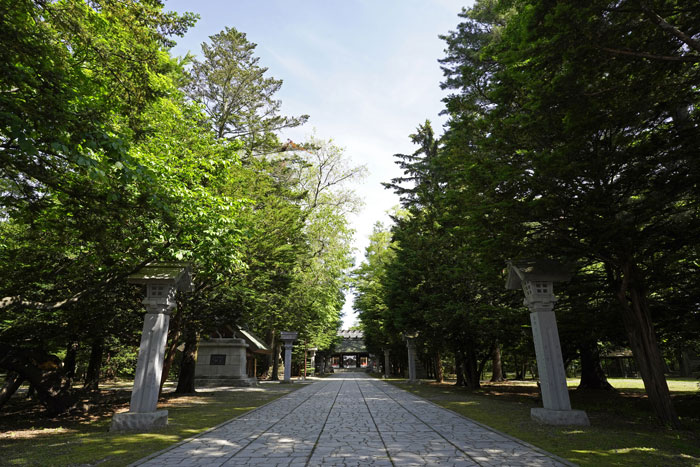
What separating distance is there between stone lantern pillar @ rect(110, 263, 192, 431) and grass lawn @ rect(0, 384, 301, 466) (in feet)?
1.31

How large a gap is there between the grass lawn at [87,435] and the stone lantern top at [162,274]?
3619 millimetres

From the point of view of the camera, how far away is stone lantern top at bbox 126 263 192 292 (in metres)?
9.65

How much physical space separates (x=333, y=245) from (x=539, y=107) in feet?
77.9

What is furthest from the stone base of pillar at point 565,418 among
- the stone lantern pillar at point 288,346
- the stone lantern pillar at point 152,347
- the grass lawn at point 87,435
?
the stone lantern pillar at point 288,346

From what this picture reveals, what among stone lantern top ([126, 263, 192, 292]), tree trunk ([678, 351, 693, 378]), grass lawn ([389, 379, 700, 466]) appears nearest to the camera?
grass lawn ([389, 379, 700, 466])

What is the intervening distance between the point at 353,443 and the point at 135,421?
5411mm

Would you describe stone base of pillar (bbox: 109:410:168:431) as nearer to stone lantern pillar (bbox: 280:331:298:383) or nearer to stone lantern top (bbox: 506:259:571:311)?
stone lantern top (bbox: 506:259:571:311)

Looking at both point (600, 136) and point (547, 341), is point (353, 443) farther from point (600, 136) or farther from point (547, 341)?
point (600, 136)

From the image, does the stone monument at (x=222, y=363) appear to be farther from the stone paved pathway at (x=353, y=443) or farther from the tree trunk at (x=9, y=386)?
the stone paved pathway at (x=353, y=443)

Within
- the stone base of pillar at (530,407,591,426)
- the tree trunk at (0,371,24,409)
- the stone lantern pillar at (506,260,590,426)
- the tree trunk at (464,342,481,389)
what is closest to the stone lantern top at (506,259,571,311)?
the stone lantern pillar at (506,260,590,426)

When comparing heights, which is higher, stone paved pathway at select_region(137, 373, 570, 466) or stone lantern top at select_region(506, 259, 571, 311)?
stone lantern top at select_region(506, 259, 571, 311)

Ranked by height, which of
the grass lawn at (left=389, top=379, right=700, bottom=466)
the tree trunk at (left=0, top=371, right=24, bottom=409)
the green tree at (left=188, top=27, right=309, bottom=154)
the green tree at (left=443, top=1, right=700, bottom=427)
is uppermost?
the green tree at (left=188, top=27, right=309, bottom=154)

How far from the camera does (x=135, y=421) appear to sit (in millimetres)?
8500

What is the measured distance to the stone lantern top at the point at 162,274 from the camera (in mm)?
9648
